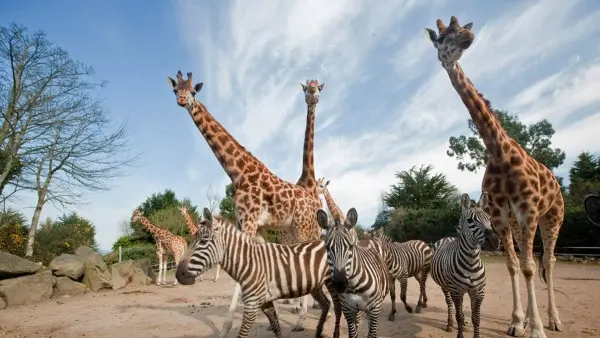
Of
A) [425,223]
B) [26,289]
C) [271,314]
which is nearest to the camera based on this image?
[271,314]

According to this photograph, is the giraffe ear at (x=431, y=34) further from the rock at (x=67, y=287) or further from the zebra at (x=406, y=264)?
the rock at (x=67, y=287)

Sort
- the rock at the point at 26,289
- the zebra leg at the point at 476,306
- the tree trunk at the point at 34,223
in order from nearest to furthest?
the zebra leg at the point at 476,306, the rock at the point at 26,289, the tree trunk at the point at 34,223

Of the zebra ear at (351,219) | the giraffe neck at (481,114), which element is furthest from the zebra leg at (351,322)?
the giraffe neck at (481,114)

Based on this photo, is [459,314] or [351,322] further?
[459,314]

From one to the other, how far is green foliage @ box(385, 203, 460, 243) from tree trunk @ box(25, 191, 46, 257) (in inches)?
877

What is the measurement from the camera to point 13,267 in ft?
37.9

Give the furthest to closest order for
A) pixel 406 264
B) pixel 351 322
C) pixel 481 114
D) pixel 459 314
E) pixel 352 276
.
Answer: pixel 406 264, pixel 481 114, pixel 459 314, pixel 351 322, pixel 352 276

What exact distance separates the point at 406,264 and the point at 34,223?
16578 mm

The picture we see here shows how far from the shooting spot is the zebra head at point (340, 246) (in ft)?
13.1

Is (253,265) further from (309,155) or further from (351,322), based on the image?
(309,155)

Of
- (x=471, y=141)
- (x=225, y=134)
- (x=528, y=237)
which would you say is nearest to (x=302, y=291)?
(x=528, y=237)

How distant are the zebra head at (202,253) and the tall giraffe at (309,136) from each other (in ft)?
14.3

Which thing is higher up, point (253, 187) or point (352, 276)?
point (253, 187)

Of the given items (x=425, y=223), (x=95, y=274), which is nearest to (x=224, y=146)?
(x=95, y=274)
